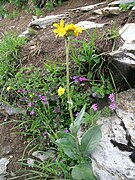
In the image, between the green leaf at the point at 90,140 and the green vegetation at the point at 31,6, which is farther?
the green vegetation at the point at 31,6

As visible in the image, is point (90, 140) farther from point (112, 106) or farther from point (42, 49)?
point (42, 49)

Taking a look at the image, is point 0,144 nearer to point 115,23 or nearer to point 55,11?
point 115,23

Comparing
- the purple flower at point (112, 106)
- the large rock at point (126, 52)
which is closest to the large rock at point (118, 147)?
the purple flower at point (112, 106)

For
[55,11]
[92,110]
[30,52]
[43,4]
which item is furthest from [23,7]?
[92,110]

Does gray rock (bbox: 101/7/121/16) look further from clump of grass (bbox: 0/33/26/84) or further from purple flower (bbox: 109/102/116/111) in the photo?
purple flower (bbox: 109/102/116/111)

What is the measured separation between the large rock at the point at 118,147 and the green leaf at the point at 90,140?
0.17 ft

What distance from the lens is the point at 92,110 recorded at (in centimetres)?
192

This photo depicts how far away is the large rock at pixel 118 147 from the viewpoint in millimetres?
1703

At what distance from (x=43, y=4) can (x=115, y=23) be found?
7.38ft

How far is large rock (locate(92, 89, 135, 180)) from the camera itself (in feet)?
5.59

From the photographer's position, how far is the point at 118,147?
181 cm

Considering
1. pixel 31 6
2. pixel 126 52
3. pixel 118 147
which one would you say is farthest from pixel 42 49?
pixel 31 6

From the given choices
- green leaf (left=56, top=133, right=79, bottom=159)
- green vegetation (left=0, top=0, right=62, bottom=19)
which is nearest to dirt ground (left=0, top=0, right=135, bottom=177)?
green leaf (left=56, top=133, right=79, bottom=159)

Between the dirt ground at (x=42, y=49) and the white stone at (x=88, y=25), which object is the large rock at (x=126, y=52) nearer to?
the dirt ground at (x=42, y=49)
